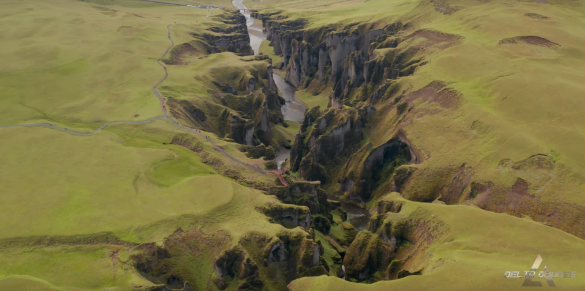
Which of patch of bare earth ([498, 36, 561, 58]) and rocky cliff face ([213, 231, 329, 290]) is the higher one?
patch of bare earth ([498, 36, 561, 58])

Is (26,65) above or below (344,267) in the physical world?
above

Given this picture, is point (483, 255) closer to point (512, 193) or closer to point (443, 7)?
point (512, 193)

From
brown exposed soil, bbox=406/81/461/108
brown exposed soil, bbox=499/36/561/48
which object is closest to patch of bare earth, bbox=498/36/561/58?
brown exposed soil, bbox=499/36/561/48

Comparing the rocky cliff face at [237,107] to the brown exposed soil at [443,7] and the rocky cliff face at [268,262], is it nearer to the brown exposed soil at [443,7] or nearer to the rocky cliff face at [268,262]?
the rocky cliff face at [268,262]

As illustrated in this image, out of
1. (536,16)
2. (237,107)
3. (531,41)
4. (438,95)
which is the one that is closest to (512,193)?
(438,95)

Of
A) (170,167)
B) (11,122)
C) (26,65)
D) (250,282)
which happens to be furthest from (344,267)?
(26,65)

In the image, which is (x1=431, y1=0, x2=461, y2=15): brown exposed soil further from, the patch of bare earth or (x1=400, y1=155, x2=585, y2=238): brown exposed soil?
(x1=400, y1=155, x2=585, y2=238): brown exposed soil

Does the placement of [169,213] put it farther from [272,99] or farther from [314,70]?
[314,70]
